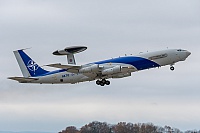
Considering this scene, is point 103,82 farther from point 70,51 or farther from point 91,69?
point 70,51

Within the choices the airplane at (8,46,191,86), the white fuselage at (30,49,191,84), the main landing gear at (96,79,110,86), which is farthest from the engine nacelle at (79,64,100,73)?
the main landing gear at (96,79,110,86)

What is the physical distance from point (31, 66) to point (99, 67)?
14.4 metres

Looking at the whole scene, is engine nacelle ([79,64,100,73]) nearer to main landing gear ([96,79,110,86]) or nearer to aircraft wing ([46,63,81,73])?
aircraft wing ([46,63,81,73])

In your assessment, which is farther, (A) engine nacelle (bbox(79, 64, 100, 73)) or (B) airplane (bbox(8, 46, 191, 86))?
(A) engine nacelle (bbox(79, 64, 100, 73))

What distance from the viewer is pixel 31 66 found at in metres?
119

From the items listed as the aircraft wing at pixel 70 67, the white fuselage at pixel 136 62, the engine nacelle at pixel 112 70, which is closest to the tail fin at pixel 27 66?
the aircraft wing at pixel 70 67

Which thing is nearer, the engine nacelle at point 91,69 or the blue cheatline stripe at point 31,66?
the engine nacelle at point 91,69

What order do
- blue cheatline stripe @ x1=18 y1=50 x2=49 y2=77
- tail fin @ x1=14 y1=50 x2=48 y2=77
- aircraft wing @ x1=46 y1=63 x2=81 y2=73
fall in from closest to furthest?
aircraft wing @ x1=46 y1=63 x2=81 y2=73 < blue cheatline stripe @ x1=18 y1=50 x2=49 y2=77 < tail fin @ x1=14 y1=50 x2=48 y2=77

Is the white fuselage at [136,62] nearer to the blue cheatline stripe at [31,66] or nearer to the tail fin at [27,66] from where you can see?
the blue cheatline stripe at [31,66]

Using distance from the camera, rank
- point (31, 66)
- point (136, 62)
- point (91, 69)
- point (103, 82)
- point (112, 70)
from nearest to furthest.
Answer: point (136, 62) < point (112, 70) < point (91, 69) < point (103, 82) < point (31, 66)

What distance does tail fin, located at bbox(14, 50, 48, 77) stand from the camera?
4643 inches

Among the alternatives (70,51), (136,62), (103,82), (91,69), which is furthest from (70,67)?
(136,62)

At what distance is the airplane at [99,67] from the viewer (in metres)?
108

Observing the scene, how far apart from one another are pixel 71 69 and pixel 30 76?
32.7 ft
